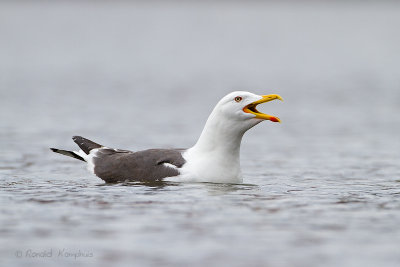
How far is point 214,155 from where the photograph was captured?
1381 centimetres

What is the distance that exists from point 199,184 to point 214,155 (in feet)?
1.54

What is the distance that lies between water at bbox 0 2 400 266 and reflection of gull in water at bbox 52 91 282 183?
0.23 meters

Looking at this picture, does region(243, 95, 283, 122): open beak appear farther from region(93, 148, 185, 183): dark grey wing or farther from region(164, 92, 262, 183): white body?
region(93, 148, 185, 183): dark grey wing

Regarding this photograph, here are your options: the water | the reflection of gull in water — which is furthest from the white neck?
the water

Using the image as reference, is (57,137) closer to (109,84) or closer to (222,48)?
(109,84)

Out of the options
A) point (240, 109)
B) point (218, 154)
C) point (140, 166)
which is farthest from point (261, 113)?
point (140, 166)

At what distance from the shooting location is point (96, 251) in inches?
385

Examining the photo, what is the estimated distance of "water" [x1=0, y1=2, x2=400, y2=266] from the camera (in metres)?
9.96

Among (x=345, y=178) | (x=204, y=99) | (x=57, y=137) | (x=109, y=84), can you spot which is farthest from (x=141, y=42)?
(x=345, y=178)

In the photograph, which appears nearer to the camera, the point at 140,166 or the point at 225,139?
the point at 225,139

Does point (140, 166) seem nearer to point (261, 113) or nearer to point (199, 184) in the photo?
point (199, 184)

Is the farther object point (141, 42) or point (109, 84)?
point (141, 42)

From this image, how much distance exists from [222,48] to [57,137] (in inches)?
1860

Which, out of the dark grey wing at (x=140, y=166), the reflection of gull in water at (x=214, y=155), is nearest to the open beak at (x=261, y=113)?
the reflection of gull in water at (x=214, y=155)
